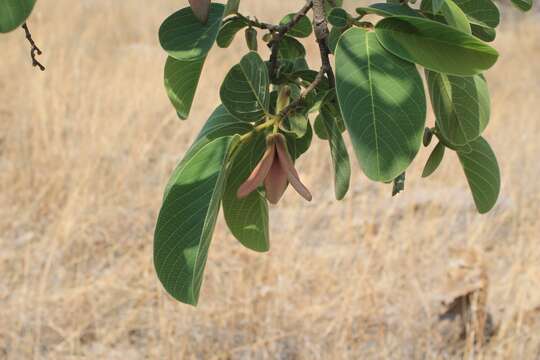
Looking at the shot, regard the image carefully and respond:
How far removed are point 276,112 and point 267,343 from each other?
5.82ft

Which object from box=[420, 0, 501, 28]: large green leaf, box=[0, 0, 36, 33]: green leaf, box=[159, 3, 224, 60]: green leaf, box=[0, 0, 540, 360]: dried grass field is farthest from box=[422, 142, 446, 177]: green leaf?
box=[0, 0, 540, 360]: dried grass field

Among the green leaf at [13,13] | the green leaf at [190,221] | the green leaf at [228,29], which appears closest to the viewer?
the green leaf at [13,13]

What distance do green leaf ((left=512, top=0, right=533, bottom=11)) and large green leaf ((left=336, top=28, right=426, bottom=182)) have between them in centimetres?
17

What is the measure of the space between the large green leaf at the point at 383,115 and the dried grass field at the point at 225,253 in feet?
5.70

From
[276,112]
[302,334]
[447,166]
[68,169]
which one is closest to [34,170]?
[68,169]

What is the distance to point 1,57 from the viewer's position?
4.24m

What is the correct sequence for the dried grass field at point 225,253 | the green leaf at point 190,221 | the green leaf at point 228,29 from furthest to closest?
the dried grass field at point 225,253, the green leaf at point 228,29, the green leaf at point 190,221

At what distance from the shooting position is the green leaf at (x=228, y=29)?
1.86ft

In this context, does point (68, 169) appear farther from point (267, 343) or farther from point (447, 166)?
point (447, 166)

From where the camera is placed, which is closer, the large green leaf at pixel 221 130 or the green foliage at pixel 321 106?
the green foliage at pixel 321 106

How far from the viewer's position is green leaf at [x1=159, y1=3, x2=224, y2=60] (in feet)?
1.50

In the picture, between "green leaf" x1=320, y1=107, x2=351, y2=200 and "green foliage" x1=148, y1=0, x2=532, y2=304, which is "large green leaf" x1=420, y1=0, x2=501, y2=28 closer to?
"green foliage" x1=148, y1=0, x2=532, y2=304

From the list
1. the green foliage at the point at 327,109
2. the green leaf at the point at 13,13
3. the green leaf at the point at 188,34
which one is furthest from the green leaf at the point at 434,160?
the green leaf at the point at 13,13

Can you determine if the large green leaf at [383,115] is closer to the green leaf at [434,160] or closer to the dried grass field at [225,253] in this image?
the green leaf at [434,160]
